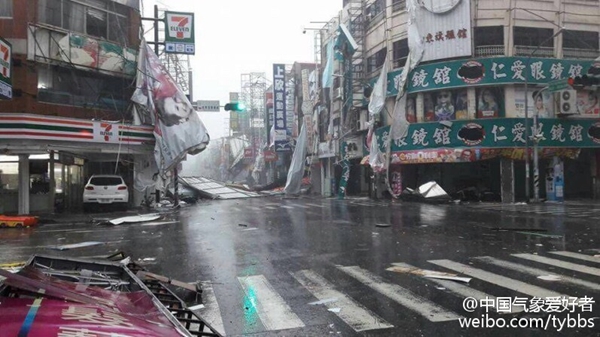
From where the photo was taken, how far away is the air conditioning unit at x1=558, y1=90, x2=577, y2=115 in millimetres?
26406

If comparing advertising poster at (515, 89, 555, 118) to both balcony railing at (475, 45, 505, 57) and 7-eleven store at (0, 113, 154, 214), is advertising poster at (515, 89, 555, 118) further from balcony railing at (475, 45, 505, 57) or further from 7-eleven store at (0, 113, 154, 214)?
7-eleven store at (0, 113, 154, 214)

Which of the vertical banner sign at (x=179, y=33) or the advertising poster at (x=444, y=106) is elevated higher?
the vertical banner sign at (x=179, y=33)

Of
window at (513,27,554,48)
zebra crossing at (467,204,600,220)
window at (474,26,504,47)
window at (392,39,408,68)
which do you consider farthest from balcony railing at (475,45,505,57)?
zebra crossing at (467,204,600,220)

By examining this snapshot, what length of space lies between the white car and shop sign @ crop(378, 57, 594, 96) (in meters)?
19.0

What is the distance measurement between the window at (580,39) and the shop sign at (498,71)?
68.3 inches

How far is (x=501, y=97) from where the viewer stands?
27.2 m

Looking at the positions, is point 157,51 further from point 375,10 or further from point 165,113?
point 375,10

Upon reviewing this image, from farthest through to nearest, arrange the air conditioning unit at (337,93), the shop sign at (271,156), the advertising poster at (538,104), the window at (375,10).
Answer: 1. the shop sign at (271,156)
2. the air conditioning unit at (337,93)
3. the window at (375,10)
4. the advertising poster at (538,104)

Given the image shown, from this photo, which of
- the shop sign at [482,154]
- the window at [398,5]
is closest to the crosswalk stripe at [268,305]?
the shop sign at [482,154]

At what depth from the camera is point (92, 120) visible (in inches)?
807

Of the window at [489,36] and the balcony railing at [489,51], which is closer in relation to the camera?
the balcony railing at [489,51]

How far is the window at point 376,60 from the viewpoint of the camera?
33.2 meters

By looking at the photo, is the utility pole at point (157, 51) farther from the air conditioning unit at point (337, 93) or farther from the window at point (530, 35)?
the window at point (530, 35)

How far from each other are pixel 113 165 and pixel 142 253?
17.7 meters
